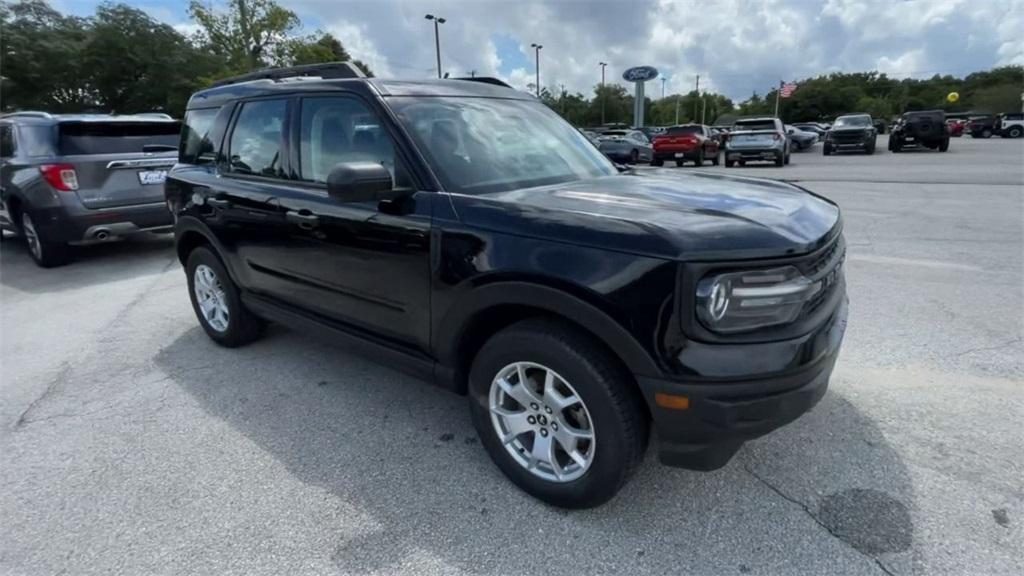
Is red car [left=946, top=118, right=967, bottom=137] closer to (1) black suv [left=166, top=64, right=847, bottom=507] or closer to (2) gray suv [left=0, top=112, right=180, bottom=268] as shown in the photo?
(1) black suv [left=166, top=64, right=847, bottom=507]

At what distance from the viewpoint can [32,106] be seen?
2925cm

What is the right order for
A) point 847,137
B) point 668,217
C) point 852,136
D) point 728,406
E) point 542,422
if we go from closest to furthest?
point 728,406 → point 668,217 → point 542,422 → point 852,136 → point 847,137

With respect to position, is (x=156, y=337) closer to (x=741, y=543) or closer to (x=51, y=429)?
(x=51, y=429)

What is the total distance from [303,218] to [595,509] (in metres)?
2.11

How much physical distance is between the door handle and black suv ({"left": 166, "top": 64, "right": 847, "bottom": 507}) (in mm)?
11

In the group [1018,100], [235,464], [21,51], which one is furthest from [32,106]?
[1018,100]

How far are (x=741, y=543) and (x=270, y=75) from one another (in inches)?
152

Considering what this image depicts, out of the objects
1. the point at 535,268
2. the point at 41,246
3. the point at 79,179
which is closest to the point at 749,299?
the point at 535,268

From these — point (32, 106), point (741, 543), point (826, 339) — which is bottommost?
point (741, 543)

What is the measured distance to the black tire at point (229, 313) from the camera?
4059mm

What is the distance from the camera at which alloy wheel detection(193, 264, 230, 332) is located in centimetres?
422

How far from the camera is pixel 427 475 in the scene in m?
2.65

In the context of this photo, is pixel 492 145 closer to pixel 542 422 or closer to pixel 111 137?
pixel 542 422

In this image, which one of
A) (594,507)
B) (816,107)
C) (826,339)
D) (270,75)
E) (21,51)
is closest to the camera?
(826,339)
